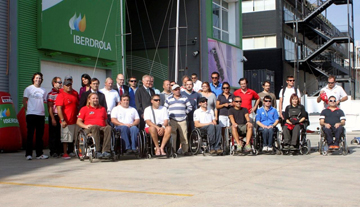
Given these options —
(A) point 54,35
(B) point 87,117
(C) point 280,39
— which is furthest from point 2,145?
(C) point 280,39

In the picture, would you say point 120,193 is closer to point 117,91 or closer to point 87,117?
point 87,117

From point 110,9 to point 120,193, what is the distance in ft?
43.3

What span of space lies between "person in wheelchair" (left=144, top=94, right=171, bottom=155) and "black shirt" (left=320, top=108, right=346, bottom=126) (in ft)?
11.6

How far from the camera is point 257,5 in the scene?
3897 centimetres

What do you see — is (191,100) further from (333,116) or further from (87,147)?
(333,116)

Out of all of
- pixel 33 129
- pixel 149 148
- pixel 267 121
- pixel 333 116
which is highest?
pixel 333 116

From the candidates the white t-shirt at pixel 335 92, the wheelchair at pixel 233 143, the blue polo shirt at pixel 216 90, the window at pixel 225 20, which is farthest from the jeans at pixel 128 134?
the window at pixel 225 20

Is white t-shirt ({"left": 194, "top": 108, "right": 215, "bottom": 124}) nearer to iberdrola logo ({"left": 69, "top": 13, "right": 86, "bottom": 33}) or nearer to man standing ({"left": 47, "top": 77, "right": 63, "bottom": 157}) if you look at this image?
man standing ({"left": 47, "top": 77, "right": 63, "bottom": 157})

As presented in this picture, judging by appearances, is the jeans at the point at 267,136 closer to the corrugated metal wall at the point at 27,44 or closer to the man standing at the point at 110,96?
the man standing at the point at 110,96

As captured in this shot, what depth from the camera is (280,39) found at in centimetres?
3822

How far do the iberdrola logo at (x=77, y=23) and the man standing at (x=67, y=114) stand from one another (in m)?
5.56

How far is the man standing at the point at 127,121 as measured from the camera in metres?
10.6

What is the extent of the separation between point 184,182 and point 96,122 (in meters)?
3.87

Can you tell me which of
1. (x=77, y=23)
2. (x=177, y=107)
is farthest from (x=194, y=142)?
(x=77, y=23)
